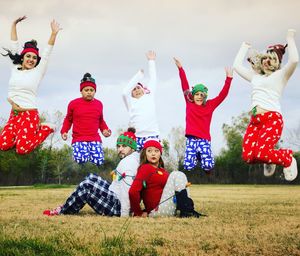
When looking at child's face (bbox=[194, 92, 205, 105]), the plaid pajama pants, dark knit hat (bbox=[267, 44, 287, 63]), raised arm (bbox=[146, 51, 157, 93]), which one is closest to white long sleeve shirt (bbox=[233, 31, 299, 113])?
dark knit hat (bbox=[267, 44, 287, 63])

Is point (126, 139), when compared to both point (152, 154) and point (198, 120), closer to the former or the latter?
point (152, 154)

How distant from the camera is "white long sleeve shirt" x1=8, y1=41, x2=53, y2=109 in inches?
306

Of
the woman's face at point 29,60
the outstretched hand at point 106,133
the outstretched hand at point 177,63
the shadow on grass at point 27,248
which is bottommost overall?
the shadow on grass at point 27,248

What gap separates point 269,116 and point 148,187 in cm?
224

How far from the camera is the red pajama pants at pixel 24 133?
7730 mm

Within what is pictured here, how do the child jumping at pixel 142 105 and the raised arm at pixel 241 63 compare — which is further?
the child jumping at pixel 142 105

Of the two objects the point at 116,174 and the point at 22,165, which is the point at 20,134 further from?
the point at 22,165

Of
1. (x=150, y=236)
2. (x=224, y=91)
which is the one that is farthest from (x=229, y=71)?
(x=150, y=236)

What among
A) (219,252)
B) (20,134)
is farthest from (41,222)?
(219,252)

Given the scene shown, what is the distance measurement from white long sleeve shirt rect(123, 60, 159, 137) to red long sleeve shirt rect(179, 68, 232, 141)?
0.70 metres

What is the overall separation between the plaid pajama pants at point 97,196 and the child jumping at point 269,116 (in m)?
2.21

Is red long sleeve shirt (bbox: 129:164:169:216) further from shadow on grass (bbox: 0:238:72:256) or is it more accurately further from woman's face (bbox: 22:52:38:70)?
woman's face (bbox: 22:52:38:70)

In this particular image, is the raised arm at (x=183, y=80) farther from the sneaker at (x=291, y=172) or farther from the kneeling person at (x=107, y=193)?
the sneaker at (x=291, y=172)

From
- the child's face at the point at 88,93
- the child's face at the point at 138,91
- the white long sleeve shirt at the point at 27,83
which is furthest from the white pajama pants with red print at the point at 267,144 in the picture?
the white long sleeve shirt at the point at 27,83
